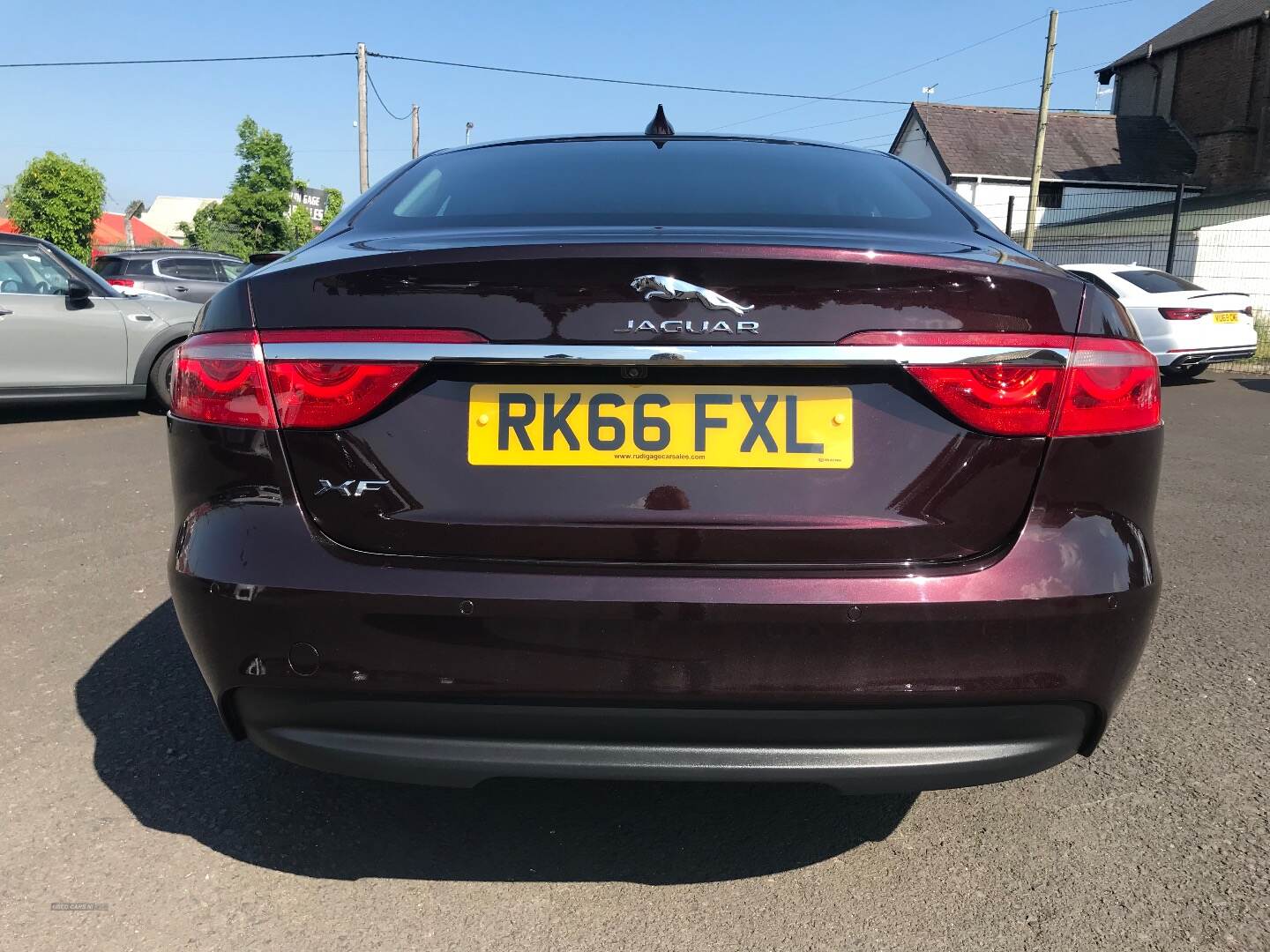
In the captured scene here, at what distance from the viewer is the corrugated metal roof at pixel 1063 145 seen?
37.2 m

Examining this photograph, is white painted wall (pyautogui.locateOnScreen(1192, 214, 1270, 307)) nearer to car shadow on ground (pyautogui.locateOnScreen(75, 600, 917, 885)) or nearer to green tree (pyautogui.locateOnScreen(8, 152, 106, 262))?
car shadow on ground (pyautogui.locateOnScreen(75, 600, 917, 885))

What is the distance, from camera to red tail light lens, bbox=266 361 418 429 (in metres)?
1.71

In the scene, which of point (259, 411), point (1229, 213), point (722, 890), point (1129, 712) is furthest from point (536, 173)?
point (1229, 213)

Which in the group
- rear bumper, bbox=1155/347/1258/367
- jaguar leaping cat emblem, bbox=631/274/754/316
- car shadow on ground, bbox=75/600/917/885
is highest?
jaguar leaping cat emblem, bbox=631/274/754/316

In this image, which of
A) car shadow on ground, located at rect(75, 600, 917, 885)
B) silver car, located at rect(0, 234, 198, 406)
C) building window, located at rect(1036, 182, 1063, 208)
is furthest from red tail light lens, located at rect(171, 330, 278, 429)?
building window, located at rect(1036, 182, 1063, 208)

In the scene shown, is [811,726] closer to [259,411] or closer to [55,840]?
[259,411]

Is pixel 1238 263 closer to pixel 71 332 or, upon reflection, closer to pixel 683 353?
pixel 71 332

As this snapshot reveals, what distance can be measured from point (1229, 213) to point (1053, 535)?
22.6 m

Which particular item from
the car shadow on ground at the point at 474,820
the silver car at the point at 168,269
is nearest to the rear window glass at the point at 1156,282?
the car shadow on ground at the point at 474,820

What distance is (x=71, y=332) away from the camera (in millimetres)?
7949

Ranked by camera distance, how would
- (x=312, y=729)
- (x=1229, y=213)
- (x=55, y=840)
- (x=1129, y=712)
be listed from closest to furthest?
1. (x=312, y=729)
2. (x=55, y=840)
3. (x=1129, y=712)
4. (x=1229, y=213)

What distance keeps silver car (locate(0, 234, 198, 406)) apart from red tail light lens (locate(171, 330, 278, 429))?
6.56 m

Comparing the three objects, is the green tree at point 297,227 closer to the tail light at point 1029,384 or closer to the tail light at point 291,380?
the tail light at point 291,380

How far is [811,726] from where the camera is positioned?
67.3 inches
